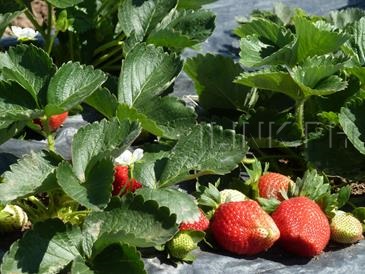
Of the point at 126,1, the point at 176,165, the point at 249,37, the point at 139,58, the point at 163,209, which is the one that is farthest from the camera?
the point at 126,1

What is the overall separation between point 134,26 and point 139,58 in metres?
0.28

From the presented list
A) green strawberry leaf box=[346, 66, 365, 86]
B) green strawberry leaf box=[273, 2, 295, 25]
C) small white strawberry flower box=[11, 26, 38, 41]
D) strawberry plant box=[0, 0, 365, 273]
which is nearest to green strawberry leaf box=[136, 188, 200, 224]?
strawberry plant box=[0, 0, 365, 273]

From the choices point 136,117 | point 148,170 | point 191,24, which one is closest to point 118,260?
point 148,170

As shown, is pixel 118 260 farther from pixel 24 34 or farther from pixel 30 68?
pixel 24 34

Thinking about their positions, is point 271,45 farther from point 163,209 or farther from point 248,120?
point 163,209

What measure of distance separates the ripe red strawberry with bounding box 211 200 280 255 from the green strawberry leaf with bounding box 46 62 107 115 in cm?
34

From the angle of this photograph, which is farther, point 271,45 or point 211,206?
point 271,45

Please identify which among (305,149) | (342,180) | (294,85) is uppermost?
(294,85)

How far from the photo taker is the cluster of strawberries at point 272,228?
5.33 feet

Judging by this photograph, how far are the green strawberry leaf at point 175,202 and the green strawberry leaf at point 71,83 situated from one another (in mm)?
213

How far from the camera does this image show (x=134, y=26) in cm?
206

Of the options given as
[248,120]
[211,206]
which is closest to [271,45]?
[248,120]

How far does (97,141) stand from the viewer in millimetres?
1579

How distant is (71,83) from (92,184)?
24cm
